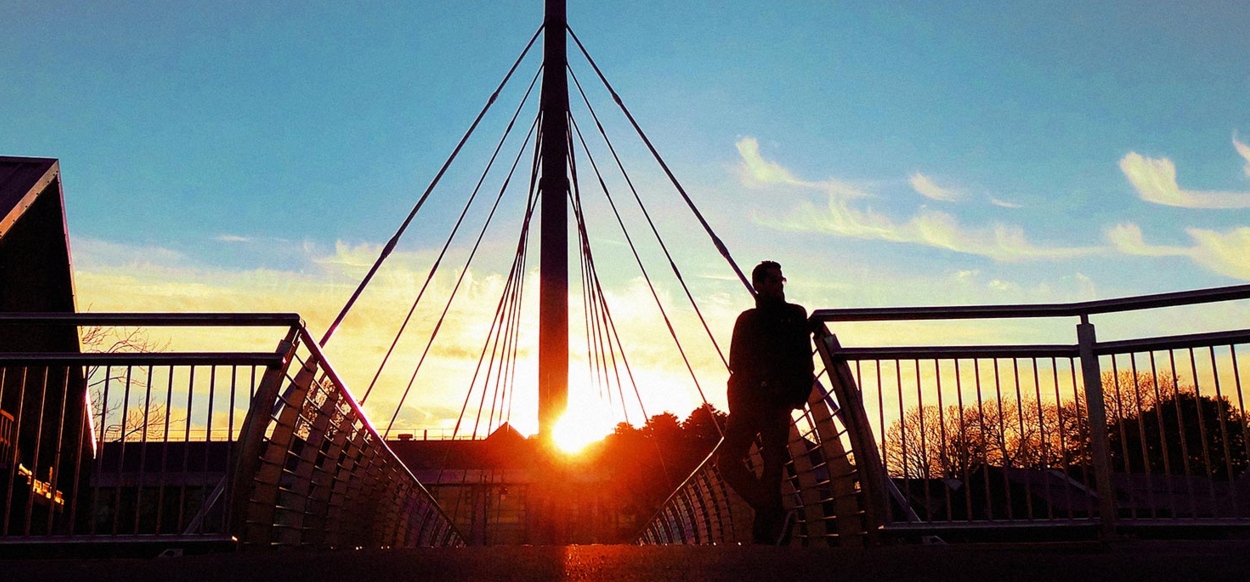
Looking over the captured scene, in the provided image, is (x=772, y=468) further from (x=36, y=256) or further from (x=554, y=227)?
(x=36, y=256)

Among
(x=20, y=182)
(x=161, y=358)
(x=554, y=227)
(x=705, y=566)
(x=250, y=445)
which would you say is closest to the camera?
(x=705, y=566)

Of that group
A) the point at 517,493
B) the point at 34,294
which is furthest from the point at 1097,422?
the point at 517,493

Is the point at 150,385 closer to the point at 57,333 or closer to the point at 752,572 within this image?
the point at 752,572

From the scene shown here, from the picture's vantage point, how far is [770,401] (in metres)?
6.04

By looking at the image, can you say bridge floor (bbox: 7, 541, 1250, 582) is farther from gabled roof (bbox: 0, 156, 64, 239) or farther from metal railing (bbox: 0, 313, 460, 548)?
gabled roof (bbox: 0, 156, 64, 239)

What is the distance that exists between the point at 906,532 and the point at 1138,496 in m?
1.14

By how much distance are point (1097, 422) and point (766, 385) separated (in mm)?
1790

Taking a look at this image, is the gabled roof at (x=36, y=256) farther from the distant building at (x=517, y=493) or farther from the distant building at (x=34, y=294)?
the distant building at (x=517, y=493)

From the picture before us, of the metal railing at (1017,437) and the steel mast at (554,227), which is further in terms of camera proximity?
the steel mast at (554,227)

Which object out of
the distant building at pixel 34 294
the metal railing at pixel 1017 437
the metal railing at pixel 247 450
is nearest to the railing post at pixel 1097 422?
the metal railing at pixel 1017 437

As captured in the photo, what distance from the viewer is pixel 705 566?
4.24 m

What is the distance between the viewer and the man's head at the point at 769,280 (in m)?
6.11

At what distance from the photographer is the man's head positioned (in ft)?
20.0

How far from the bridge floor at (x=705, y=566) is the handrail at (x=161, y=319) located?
1.50 meters
